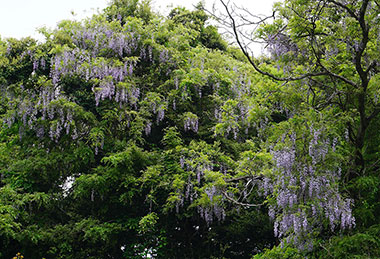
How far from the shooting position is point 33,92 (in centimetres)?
987

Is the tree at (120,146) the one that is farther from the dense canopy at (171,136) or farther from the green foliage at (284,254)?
the green foliage at (284,254)

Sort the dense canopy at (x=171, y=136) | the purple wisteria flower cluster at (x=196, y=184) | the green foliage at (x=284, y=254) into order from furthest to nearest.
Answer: the purple wisteria flower cluster at (x=196, y=184) < the dense canopy at (x=171, y=136) < the green foliage at (x=284, y=254)

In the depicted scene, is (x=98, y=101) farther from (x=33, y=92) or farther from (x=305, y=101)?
(x=305, y=101)

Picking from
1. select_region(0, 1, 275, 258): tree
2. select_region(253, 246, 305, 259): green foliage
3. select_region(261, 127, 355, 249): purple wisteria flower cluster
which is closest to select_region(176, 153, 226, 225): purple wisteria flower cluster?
select_region(0, 1, 275, 258): tree

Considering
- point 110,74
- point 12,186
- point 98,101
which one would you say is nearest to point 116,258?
point 12,186

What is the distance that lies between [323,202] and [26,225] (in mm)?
6260

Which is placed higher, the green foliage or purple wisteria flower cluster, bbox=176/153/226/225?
purple wisteria flower cluster, bbox=176/153/226/225

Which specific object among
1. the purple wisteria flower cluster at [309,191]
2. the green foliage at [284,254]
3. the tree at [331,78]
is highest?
the tree at [331,78]

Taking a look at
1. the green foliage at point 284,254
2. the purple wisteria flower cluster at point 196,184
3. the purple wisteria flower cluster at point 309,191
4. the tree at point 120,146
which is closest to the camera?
the purple wisteria flower cluster at point 309,191

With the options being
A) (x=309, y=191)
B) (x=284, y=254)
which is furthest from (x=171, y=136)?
(x=309, y=191)

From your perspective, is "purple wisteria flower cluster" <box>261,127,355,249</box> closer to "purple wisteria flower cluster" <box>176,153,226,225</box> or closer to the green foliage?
the green foliage

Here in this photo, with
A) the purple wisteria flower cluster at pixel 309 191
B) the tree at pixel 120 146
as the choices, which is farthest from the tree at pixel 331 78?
the tree at pixel 120 146

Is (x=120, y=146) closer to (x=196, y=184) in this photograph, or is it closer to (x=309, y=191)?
(x=196, y=184)

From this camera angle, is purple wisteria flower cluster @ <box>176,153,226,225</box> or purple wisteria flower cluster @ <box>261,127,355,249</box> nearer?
purple wisteria flower cluster @ <box>261,127,355,249</box>
